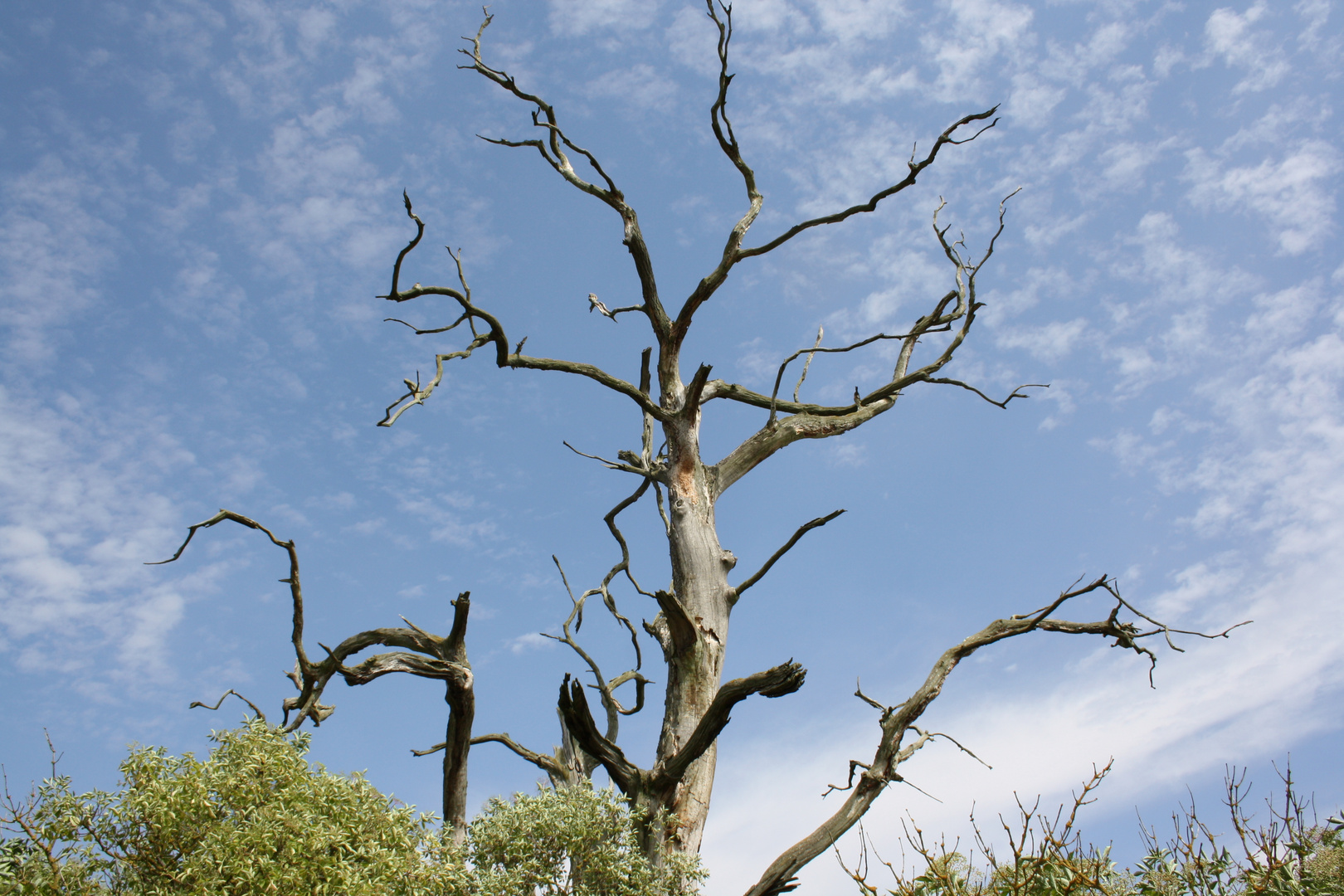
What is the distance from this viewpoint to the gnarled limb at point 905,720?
19.2 ft

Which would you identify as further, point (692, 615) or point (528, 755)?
point (528, 755)

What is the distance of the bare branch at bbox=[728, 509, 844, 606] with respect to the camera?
686cm

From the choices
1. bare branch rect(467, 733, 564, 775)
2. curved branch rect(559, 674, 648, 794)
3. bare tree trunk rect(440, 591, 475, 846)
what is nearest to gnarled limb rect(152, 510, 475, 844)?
bare tree trunk rect(440, 591, 475, 846)

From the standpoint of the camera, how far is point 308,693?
5941mm

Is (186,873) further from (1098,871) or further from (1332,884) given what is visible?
(1332,884)

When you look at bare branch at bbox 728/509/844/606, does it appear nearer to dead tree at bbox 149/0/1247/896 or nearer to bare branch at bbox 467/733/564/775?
dead tree at bbox 149/0/1247/896

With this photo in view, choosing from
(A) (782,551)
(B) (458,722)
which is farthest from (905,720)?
(B) (458,722)

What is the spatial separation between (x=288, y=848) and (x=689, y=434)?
4322 mm

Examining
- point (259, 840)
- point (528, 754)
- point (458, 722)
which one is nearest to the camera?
point (259, 840)

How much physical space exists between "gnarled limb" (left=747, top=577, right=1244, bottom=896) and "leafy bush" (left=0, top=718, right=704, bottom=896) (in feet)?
3.60

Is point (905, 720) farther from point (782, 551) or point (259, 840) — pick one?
point (259, 840)

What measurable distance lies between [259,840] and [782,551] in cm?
410

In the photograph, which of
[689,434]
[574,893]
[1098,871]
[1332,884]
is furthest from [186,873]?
[1332,884]

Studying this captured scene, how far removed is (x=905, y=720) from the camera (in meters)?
6.36
